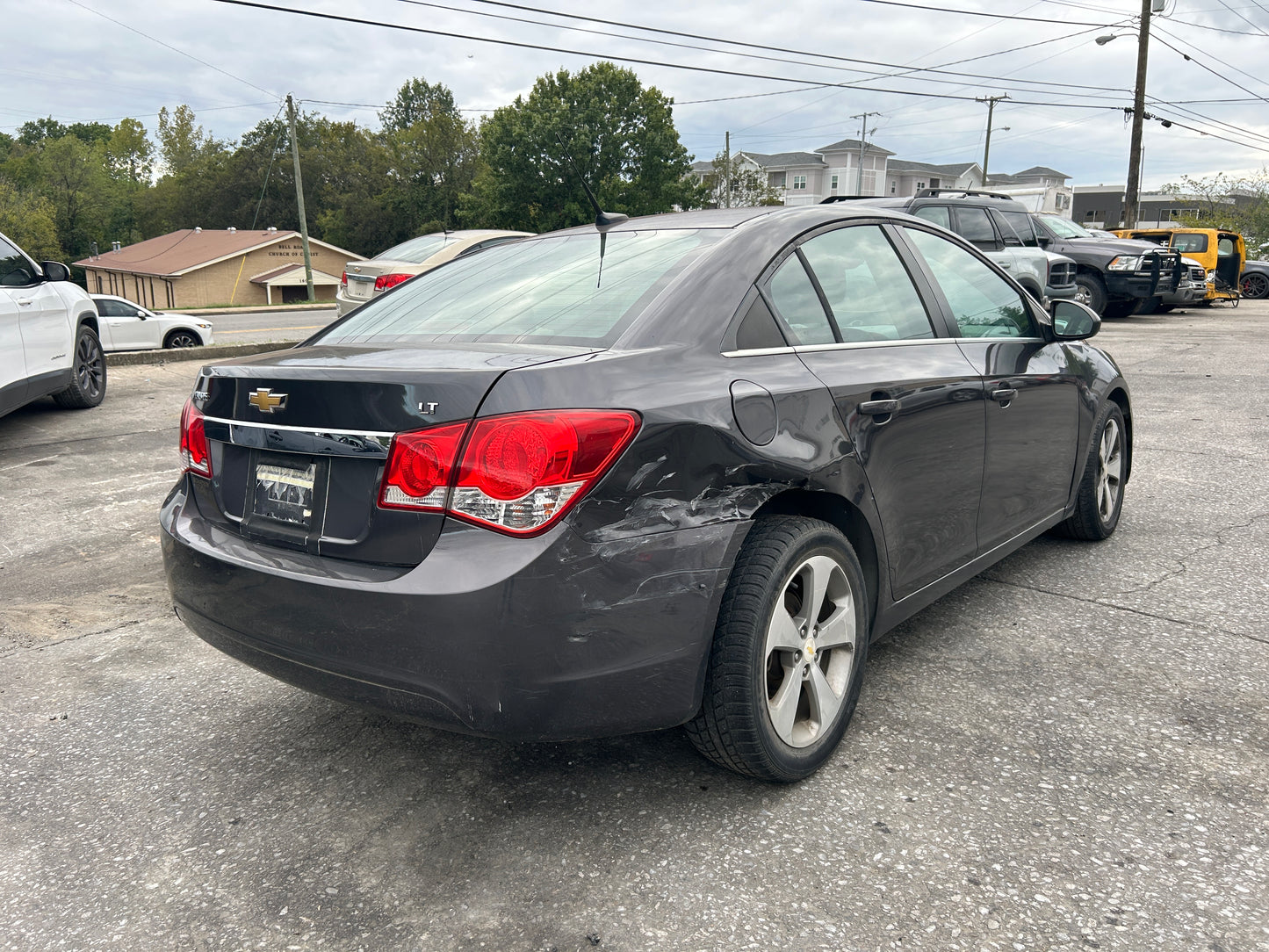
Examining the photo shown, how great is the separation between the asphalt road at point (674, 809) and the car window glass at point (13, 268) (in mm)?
3961

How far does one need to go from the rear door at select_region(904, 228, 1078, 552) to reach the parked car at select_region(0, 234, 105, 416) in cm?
623

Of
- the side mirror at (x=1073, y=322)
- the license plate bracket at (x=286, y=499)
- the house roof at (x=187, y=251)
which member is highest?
the house roof at (x=187, y=251)

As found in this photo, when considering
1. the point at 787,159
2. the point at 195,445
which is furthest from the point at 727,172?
the point at 195,445

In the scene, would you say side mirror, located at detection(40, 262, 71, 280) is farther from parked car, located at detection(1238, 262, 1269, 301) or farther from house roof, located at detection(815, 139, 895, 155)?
house roof, located at detection(815, 139, 895, 155)

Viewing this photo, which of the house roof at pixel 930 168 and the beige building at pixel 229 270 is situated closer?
the beige building at pixel 229 270

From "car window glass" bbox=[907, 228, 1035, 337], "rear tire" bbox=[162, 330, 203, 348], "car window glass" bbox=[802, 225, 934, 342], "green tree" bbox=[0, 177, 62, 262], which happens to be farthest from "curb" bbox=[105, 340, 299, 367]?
"green tree" bbox=[0, 177, 62, 262]

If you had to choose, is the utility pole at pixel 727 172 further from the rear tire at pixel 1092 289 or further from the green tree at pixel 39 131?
the green tree at pixel 39 131

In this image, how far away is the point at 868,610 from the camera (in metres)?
2.96

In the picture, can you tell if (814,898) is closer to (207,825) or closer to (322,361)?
(207,825)

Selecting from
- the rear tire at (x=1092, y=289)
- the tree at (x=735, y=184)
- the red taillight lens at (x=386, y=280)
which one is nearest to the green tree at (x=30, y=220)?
the tree at (x=735, y=184)

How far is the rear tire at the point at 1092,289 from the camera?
680 inches

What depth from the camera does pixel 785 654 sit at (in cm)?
257

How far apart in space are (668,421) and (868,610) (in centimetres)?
108

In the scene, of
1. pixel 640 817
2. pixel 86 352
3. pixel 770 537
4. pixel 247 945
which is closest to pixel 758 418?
pixel 770 537
